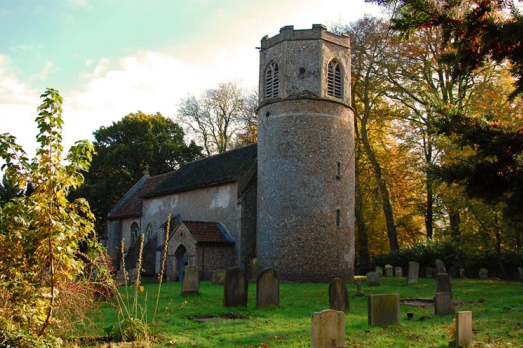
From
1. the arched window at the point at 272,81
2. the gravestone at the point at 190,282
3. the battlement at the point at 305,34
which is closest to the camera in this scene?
the gravestone at the point at 190,282

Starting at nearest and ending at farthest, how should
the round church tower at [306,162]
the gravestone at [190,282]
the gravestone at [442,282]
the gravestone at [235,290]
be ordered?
1. the gravestone at [235,290]
2. the gravestone at [442,282]
3. the gravestone at [190,282]
4. the round church tower at [306,162]

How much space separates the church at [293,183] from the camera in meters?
22.0

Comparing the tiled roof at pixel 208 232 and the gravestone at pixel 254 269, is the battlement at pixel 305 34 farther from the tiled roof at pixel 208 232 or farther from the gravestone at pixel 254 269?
the gravestone at pixel 254 269

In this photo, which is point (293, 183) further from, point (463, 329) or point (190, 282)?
point (463, 329)

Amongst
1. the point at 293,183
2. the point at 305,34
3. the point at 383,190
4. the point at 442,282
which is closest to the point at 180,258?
the point at 293,183

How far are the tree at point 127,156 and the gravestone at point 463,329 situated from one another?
1332 inches

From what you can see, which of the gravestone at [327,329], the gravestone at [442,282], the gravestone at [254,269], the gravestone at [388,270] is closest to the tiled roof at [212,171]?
the gravestone at [254,269]

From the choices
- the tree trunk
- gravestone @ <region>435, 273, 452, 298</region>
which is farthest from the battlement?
gravestone @ <region>435, 273, 452, 298</region>

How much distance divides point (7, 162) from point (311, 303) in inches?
381

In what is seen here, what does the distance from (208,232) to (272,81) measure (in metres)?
8.08

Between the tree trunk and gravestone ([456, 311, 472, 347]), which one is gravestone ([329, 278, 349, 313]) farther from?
the tree trunk

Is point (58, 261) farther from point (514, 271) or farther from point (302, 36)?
point (514, 271)

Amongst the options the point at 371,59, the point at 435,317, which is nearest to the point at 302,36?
the point at 371,59

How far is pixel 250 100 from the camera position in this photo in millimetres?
41375
